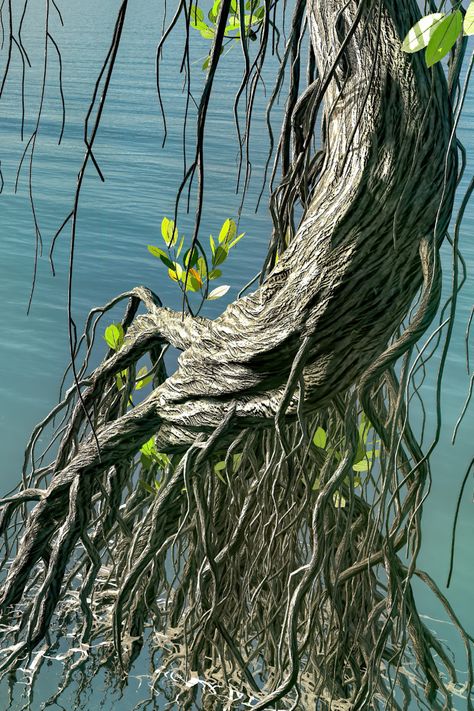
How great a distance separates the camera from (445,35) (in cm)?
82

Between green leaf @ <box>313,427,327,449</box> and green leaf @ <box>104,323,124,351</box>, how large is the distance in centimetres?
51

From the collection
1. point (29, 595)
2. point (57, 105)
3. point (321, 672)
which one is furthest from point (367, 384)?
point (57, 105)

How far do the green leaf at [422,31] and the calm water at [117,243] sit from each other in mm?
1731

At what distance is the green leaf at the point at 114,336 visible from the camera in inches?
75.6

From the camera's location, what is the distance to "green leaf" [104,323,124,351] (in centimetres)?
192

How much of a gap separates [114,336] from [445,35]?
1226 millimetres

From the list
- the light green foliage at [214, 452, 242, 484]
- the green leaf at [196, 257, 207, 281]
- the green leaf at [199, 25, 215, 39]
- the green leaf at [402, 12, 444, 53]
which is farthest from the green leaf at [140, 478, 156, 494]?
the green leaf at [402, 12, 444, 53]

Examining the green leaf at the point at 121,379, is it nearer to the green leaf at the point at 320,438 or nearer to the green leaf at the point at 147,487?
the green leaf at the point at 147,487

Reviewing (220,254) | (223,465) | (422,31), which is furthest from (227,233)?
(422,31)

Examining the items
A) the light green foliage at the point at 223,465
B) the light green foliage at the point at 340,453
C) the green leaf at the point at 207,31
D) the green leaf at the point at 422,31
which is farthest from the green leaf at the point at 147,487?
the green leaf at the point at 422,31

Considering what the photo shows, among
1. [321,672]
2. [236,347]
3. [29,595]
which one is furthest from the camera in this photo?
[29,595]

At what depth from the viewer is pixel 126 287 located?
5.75 meters

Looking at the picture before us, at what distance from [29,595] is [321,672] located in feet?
3.36

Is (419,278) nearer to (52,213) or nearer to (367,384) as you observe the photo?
(367,384)
